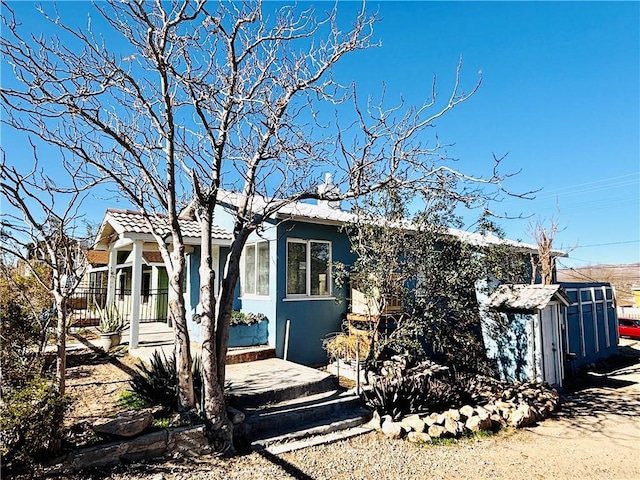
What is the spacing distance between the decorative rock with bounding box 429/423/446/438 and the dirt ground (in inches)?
11.2

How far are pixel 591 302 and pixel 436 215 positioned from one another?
8460mm

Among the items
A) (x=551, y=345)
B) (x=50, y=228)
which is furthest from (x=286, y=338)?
(x=551, y=345)

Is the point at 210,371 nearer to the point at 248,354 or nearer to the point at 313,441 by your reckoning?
the point at 313,441

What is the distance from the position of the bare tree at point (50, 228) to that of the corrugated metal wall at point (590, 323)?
505 inches

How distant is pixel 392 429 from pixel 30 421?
5087 mm

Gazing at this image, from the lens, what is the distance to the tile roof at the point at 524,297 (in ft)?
30.1

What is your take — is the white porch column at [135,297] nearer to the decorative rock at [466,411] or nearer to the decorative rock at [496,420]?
the decorative rock at [466,411]

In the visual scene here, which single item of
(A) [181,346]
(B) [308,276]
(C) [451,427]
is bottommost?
(C) [451,427]

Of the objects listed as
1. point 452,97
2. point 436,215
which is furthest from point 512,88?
point 452,97

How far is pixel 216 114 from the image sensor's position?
20.2 feet

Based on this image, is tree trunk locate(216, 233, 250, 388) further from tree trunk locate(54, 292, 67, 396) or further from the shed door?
the shed door

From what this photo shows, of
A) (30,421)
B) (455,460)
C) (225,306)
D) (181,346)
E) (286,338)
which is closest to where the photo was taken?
(30,421)

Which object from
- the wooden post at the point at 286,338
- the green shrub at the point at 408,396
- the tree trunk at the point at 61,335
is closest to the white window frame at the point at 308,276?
the wooden post at the point at 286,338

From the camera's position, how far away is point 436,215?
8797 millimetres
